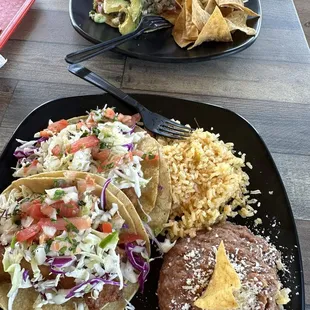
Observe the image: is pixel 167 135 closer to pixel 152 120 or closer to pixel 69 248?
pixel 152 120

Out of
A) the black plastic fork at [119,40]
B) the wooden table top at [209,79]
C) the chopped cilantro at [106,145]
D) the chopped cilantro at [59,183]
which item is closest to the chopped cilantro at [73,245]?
the chopped cilantro at [59,183]

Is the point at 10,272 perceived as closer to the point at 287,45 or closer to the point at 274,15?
the point at 287,45

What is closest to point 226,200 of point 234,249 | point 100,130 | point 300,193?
point 234,249

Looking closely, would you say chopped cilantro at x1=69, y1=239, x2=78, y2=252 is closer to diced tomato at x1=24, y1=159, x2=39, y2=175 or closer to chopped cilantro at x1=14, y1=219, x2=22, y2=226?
chopped cilantro at x1=14, y1=219, x2=22, y2=226

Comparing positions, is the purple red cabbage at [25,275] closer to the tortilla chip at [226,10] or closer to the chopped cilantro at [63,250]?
the chopped cilantro at [63,250]

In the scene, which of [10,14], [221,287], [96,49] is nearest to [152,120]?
[96,49]
